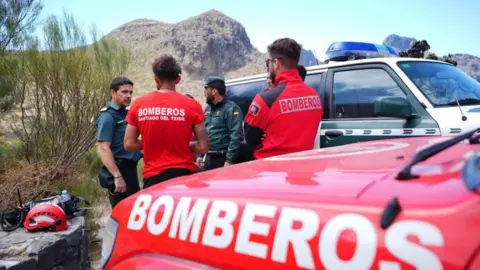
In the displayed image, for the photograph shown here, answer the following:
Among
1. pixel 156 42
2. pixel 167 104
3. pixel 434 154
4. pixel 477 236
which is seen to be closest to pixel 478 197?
pixel 477 236

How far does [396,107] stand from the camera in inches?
147

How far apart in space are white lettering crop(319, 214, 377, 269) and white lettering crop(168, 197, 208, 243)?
1.34ft

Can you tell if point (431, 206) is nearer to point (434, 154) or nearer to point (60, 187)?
point (434, 154)

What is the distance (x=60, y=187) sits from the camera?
652cm

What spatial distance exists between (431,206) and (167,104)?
227 cm

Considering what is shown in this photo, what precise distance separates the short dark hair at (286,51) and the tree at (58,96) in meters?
6.52

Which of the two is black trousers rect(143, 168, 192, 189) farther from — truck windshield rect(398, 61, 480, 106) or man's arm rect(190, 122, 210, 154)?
truck windshield rect(398, 61, 480, 106)

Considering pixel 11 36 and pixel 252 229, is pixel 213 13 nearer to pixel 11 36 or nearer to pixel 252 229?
pixel 11 36

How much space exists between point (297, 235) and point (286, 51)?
6.57ft

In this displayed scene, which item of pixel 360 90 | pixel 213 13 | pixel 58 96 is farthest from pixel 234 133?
pixel 213 13

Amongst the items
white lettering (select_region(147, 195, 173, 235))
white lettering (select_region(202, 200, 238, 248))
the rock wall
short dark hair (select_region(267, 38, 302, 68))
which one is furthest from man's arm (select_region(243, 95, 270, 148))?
the rock wall

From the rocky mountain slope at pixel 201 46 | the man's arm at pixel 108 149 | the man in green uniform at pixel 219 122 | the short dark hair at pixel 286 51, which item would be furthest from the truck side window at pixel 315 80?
the rocky mountain slope at pixel 201 46

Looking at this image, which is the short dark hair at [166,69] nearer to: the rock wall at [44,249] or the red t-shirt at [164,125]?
the red t-shirt at [164,125]

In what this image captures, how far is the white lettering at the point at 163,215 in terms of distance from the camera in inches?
55.7
